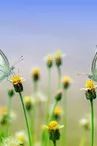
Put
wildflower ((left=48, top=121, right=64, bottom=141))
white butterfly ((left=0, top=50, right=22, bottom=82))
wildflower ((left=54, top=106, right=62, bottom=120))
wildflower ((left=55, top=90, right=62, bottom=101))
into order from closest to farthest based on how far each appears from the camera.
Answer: wildflower ((left=48, top=121, right=64, bottom=141)), white butterfly ((left=0, top=50, right=22, bottom=82)), wildflower ((left=55, top=90, right=62, bottom=101)), wildflower ((left=54, top=106, right=62, bottom=120))

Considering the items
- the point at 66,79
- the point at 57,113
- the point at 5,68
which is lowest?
the point at 57,113

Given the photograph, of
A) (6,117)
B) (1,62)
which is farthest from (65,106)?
(1,62)

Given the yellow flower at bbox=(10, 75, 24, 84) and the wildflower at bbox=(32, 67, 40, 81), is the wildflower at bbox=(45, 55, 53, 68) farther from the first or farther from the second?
the yellow flower at bbox=(10, 75, 24, 84)

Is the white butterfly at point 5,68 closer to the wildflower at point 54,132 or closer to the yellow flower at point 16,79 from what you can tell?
the yellow flower at point 16,79

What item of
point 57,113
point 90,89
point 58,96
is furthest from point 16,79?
point 57,113

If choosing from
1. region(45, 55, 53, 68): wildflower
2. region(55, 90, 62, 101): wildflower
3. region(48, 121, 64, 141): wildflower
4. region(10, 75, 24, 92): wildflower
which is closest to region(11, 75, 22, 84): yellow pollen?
region(10, 75, 24, 92): wildflower

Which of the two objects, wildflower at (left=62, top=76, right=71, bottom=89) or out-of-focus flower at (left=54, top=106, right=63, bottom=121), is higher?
wildflower at (left=62, top=76, right=71, bottom=89)

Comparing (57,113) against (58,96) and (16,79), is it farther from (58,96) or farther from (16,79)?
(16,79)
